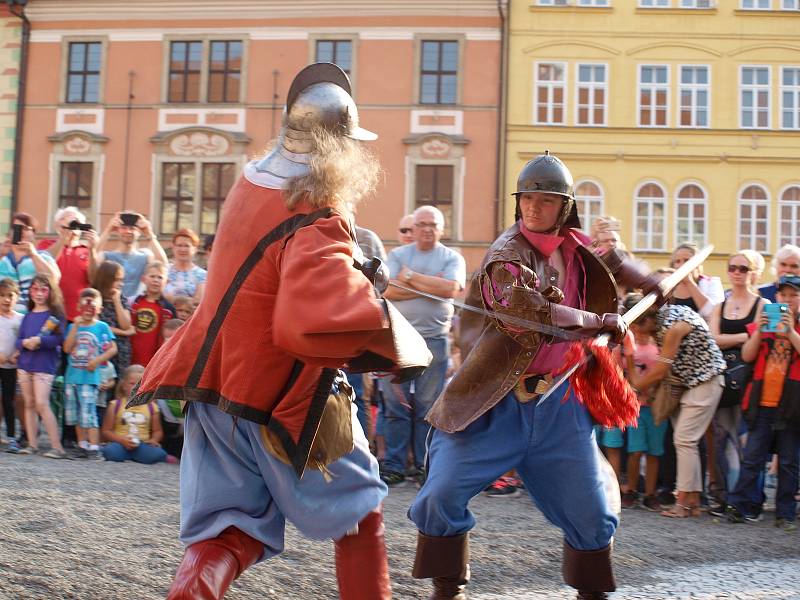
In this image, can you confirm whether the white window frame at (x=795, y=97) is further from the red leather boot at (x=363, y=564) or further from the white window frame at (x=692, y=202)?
the red leather boot at (x=363, y=564)

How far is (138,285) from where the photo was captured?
29.6 feet

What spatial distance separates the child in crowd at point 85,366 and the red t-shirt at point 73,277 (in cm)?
35

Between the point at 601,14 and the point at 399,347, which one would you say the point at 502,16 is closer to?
the point at 601,14

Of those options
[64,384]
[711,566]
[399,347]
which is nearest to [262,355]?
[399,347]

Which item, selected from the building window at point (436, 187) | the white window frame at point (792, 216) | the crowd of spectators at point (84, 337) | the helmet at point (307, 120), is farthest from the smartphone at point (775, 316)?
the white window frame at point (792, 216)

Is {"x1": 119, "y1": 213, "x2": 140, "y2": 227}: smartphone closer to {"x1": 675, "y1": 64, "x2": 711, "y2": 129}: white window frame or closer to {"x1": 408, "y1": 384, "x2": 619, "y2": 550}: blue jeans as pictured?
{"x1": 408, "y1": 384, "x2": 619, "y2": 550}: blue jeans

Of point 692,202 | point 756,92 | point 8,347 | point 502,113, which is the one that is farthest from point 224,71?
point 8,347

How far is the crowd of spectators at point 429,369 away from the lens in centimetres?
716

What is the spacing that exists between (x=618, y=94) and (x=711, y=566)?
19.9 metres

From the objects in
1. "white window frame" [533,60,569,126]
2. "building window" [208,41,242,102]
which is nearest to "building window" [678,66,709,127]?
"white window frame" [533,60,569,126]

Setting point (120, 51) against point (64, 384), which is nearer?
point (64, 384)

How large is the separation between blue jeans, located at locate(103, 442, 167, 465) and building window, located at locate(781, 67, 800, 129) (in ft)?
65.1

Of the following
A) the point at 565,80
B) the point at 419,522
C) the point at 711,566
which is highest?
the point at 565,80

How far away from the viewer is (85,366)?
8.20m
